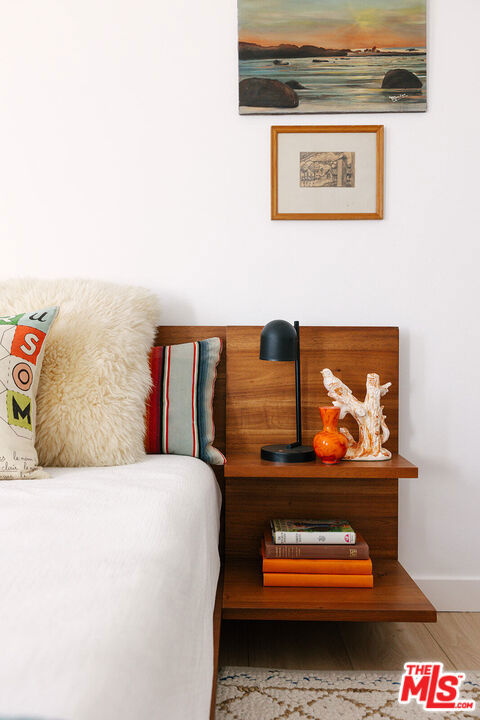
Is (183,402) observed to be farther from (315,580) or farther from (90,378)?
(315,580)

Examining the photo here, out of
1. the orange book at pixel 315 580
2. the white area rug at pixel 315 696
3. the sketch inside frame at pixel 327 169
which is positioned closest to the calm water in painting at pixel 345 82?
the sketch inside frame at pixel 327 169

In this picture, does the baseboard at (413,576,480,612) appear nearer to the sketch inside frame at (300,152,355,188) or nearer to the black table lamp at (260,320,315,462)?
the black table lamp at (260,320,315,462)

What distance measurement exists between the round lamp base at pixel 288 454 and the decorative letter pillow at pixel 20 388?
25.5 inches

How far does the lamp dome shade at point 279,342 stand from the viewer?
1.67m

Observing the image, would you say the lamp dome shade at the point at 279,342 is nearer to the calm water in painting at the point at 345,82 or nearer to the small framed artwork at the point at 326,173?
the small framed artwork at the point at 326,173

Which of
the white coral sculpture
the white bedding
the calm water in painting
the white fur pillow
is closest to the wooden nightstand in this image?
the white coral sculpture

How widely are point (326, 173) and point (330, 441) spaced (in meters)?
0.90

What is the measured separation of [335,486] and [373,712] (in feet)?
2.22

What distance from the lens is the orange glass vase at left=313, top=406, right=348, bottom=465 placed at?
1665mm

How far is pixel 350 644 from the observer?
1.67 meters

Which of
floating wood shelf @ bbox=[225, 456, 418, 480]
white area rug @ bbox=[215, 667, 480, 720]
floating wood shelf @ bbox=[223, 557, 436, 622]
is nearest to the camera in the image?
white area rug @ bbox=[215, 667, 480, 720]

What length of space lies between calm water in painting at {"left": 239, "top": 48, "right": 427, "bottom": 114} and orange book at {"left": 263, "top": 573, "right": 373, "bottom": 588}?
1463 mm

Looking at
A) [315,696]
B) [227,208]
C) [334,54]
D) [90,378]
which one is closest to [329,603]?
[315,696]

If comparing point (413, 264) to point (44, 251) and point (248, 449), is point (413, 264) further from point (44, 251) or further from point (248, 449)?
point (44, 251)
